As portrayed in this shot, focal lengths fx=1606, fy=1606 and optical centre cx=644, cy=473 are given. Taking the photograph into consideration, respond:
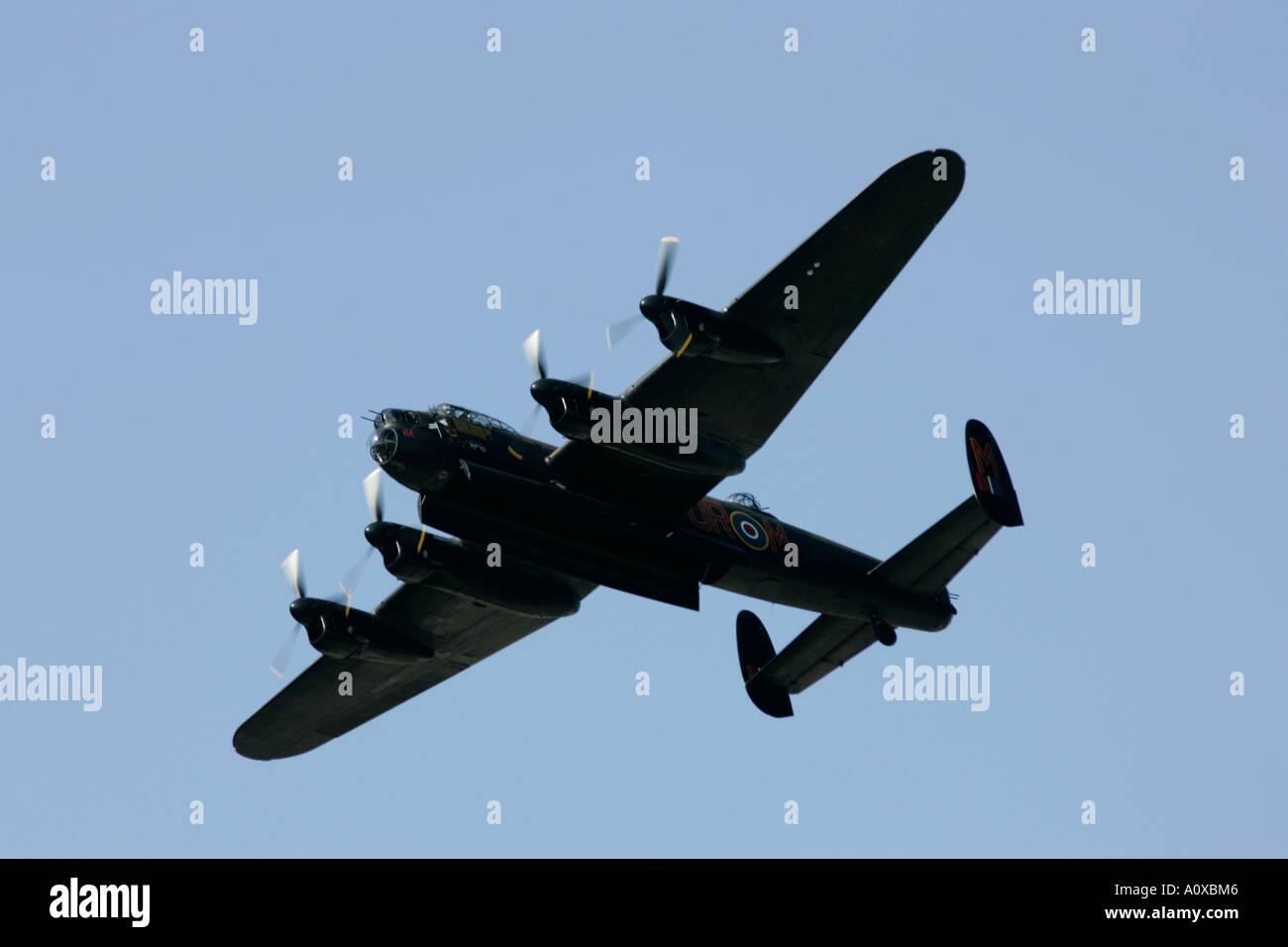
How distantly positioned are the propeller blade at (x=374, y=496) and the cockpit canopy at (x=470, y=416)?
3.31 m

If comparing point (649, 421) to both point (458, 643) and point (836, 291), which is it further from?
point (458, 643)

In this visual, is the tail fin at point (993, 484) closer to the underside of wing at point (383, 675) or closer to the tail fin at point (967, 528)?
the tail fin at point (967, 528)

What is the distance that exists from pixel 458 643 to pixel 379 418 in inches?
349

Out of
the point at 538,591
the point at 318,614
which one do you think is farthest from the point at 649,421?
the point at 318,614

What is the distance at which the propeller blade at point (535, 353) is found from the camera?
2939cm

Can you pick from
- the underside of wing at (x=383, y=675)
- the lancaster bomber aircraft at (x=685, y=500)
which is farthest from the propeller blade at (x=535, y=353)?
the underside of wing at (x=383, y=675)

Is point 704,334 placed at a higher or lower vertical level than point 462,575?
higher

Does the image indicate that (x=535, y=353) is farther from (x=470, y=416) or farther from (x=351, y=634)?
(x=351, y=634)

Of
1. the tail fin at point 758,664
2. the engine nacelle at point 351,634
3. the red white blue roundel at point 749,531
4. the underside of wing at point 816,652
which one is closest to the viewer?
the red white blue roundel at point 749,531

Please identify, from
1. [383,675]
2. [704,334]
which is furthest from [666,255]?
[383,675]

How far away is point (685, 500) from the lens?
Result: 3048cm

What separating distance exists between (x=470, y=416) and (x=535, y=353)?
1675 millimetres

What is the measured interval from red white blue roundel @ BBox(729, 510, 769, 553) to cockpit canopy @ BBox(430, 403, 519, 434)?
507 cm

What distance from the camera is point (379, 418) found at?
2881cm
